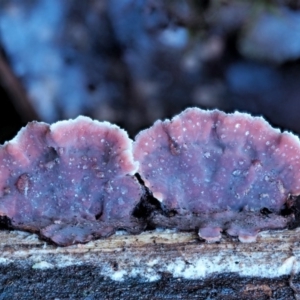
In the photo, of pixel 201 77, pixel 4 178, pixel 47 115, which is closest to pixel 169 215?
pixel 4 178

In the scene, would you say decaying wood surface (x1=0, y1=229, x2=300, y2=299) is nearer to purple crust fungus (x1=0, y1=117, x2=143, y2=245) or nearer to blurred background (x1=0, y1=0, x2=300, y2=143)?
purple crust fungus (x1=0, y1=117, x2=143, y2=245)

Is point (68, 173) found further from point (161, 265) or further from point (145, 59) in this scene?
point (145, 59)

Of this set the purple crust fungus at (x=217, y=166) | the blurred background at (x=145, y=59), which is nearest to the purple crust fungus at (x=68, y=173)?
the purple crust fungus at (x=217, y=166)

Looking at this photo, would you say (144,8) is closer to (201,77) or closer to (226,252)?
(201,77)

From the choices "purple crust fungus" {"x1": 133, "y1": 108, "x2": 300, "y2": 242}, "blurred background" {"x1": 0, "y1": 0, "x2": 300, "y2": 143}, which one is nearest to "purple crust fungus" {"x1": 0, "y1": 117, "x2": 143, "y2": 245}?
"purple crust fungus" {"x1": 133, "y1": 108, "x2": 300, "y2": 242}

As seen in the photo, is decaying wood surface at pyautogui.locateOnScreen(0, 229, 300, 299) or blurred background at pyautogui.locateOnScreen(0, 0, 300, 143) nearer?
decaying wood surface at pyautogui.locateOnScreen(0, 229, 300, 299)

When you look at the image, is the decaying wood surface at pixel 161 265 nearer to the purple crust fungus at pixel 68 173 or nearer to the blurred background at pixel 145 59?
the purple crust fungus at pixel 68 173

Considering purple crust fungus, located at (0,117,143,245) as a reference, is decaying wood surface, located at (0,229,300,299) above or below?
below
